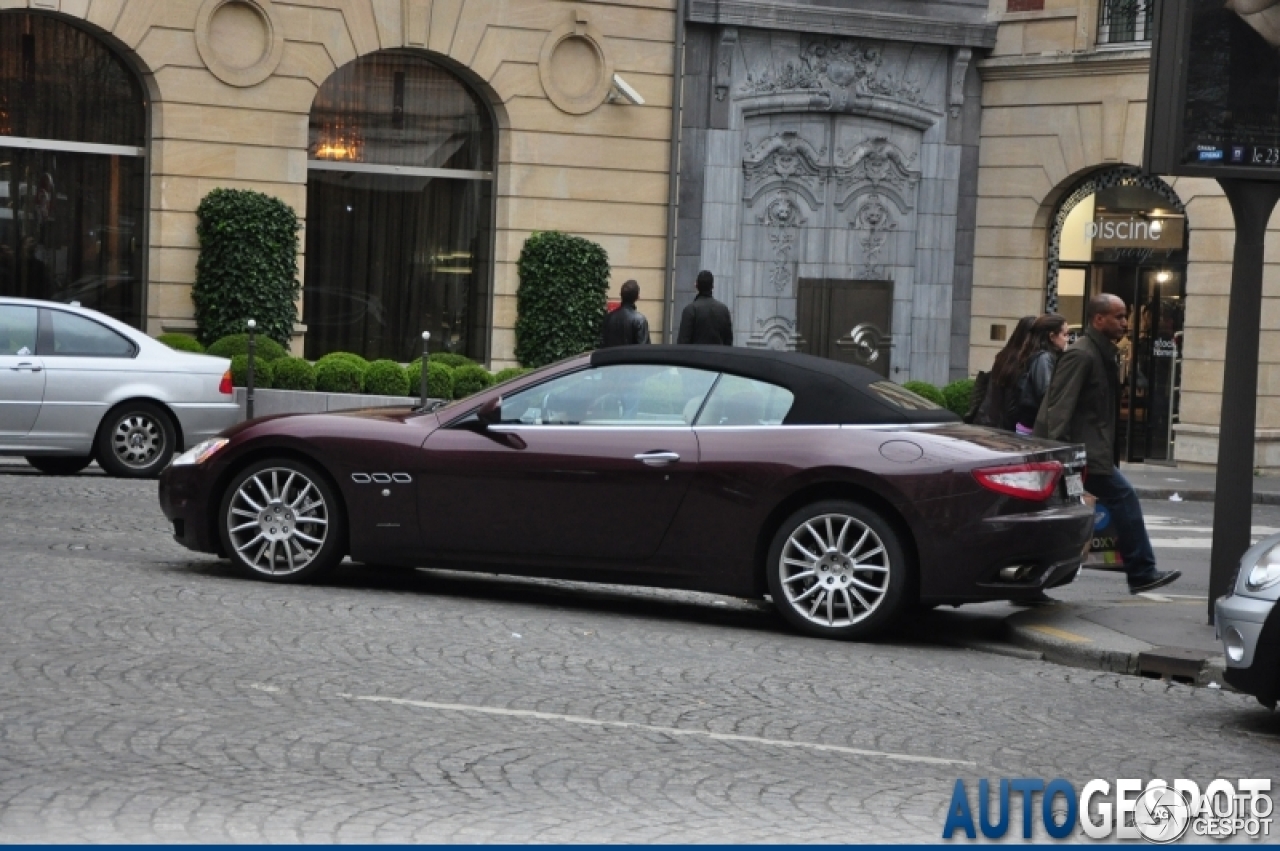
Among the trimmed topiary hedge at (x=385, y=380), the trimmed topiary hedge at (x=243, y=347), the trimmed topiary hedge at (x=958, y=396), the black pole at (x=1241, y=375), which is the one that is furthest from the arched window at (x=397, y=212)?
the black pole at (x=1241, y=375)

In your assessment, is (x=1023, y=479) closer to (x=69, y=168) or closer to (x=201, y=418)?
(x=201, y=418)

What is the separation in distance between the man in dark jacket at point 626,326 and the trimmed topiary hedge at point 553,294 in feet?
18.4

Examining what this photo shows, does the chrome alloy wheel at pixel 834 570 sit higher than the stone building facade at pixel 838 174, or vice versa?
the stone building facade at pixel 838 174

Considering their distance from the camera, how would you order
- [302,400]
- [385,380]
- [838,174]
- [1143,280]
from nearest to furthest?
[302,400] → [385,380] → [1143,280] → [838,174]

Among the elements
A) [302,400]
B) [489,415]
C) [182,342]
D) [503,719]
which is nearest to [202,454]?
[489,415]

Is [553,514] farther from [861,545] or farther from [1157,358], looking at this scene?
[1157,358]

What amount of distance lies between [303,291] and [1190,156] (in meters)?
16.2

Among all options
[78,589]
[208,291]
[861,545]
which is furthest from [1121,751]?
[208,291]

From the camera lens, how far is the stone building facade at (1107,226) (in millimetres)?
24578

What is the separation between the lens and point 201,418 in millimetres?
17156

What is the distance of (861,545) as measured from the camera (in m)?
9.87

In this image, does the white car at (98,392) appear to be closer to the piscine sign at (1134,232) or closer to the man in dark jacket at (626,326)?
the man in dark jacket at (626,326)

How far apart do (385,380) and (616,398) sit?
1226 cm

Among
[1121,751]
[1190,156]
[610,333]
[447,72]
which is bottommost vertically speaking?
[1121,751]
